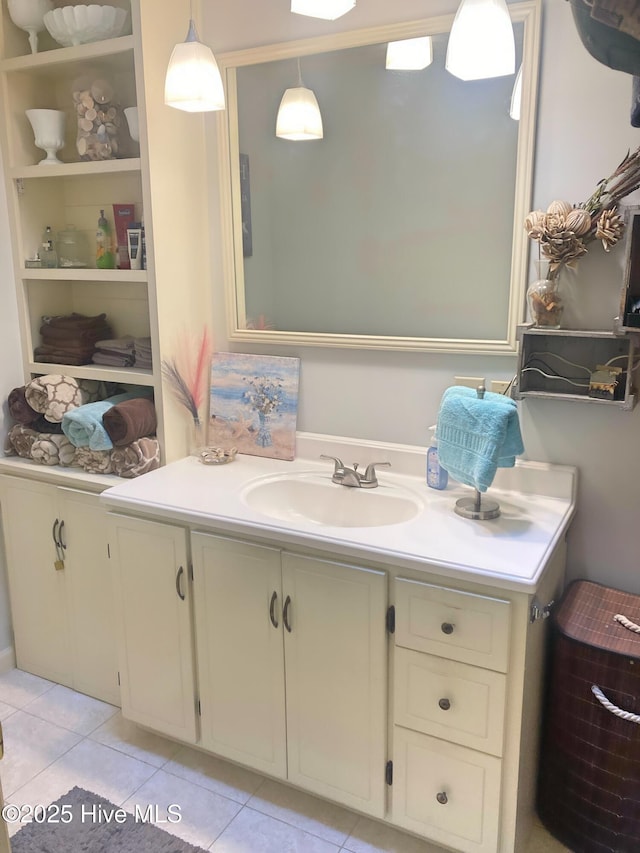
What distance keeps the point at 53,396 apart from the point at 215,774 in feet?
4.45

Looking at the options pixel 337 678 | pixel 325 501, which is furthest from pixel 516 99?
pixel 337 678

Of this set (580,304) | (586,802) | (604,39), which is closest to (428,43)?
(580,304)

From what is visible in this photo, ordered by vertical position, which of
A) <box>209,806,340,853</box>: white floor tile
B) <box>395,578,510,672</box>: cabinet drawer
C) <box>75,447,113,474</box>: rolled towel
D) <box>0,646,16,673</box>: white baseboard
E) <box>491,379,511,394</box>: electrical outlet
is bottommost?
<box>209,806,340,853</box>: white floor tile

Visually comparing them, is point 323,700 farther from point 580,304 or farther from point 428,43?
point 428,43

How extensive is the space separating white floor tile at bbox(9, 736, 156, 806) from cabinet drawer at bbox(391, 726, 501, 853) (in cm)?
83

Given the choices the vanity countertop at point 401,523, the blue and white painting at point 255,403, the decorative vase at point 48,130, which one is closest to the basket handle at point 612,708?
the vanity countertop at point 401,523

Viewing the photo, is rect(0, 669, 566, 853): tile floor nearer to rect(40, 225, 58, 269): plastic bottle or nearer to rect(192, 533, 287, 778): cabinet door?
rect(192, 533, 287, 778): cabinet door

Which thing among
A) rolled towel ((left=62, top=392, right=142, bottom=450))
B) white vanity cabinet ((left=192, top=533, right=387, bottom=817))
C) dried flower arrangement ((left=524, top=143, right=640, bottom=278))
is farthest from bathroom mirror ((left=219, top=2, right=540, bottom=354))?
white vanity cabinet ((left=192, top=533, right=387, bottom=817))

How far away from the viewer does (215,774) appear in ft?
6.81

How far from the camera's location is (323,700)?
5.91 feet

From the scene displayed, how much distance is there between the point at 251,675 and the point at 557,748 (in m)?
0.84

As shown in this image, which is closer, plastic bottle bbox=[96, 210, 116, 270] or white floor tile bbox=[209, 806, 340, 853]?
white floor tile bbox=[209, 806, 340, 853]

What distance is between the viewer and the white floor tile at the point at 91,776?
201 cm

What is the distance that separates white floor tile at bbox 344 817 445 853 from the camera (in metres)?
1.80
